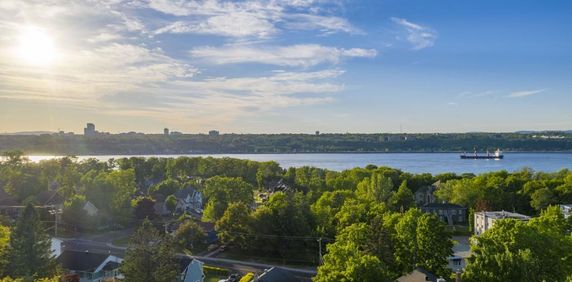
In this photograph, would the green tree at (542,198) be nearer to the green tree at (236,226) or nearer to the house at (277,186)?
the green tree at (236,226)

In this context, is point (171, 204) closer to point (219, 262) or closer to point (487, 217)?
point (219, 262)

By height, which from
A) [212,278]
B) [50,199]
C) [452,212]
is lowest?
[212,278]

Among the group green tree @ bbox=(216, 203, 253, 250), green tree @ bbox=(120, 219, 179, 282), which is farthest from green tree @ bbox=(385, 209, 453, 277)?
green tree @ bbox=(216, 203, 253, 250)

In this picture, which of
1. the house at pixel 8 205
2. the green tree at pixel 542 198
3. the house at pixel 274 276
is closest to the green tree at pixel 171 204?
the house at pixel 8 205

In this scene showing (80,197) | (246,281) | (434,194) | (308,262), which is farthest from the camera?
(434,194)

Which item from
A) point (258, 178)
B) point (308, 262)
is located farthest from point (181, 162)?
point (308, 262)

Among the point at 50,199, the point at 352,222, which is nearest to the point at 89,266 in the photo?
the point at 352,222

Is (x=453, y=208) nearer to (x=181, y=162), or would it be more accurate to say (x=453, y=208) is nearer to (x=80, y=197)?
(x=80, y=197)

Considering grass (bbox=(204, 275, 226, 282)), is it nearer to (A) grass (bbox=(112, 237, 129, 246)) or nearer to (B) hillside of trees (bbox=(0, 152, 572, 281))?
(B) hillside of trees (bbox=(0, 152, 572, 281))
